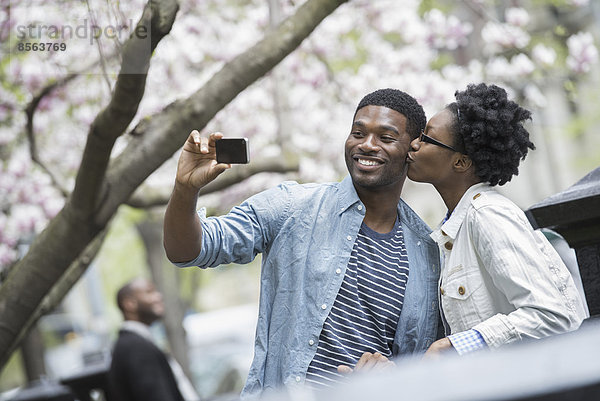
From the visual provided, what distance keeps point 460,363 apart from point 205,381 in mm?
13238

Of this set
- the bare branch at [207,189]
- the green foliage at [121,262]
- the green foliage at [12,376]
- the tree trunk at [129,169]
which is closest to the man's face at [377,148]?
the tree trunk at [129,169]

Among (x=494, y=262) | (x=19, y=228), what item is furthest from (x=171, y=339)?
(x=494, y=262)

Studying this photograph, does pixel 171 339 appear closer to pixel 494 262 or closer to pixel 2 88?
pixel 2 88

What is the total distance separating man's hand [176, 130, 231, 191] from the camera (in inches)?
112

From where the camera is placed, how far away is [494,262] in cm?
277

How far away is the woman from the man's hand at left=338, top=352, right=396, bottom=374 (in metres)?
0.19

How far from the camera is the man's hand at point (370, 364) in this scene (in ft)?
9.20

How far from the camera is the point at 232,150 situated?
9.37ft

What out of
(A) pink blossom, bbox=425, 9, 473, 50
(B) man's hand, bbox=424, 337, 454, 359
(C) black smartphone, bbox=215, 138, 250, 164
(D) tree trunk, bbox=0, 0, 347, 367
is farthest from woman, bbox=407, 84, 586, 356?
(A) pink blossom, bbox=425, 9, 473, 50

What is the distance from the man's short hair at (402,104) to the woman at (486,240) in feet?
0.64

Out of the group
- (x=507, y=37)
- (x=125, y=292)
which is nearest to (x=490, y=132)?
(x=125, y=292)

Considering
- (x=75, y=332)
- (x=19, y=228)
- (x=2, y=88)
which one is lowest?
(x=75, y=332)

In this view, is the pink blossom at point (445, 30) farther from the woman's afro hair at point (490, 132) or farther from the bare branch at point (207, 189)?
the woman's afro hair at point (490, 132)

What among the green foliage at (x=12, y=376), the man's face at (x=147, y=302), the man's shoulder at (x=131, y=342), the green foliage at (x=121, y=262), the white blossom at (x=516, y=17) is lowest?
the green foliage at (x=12, y=376)
